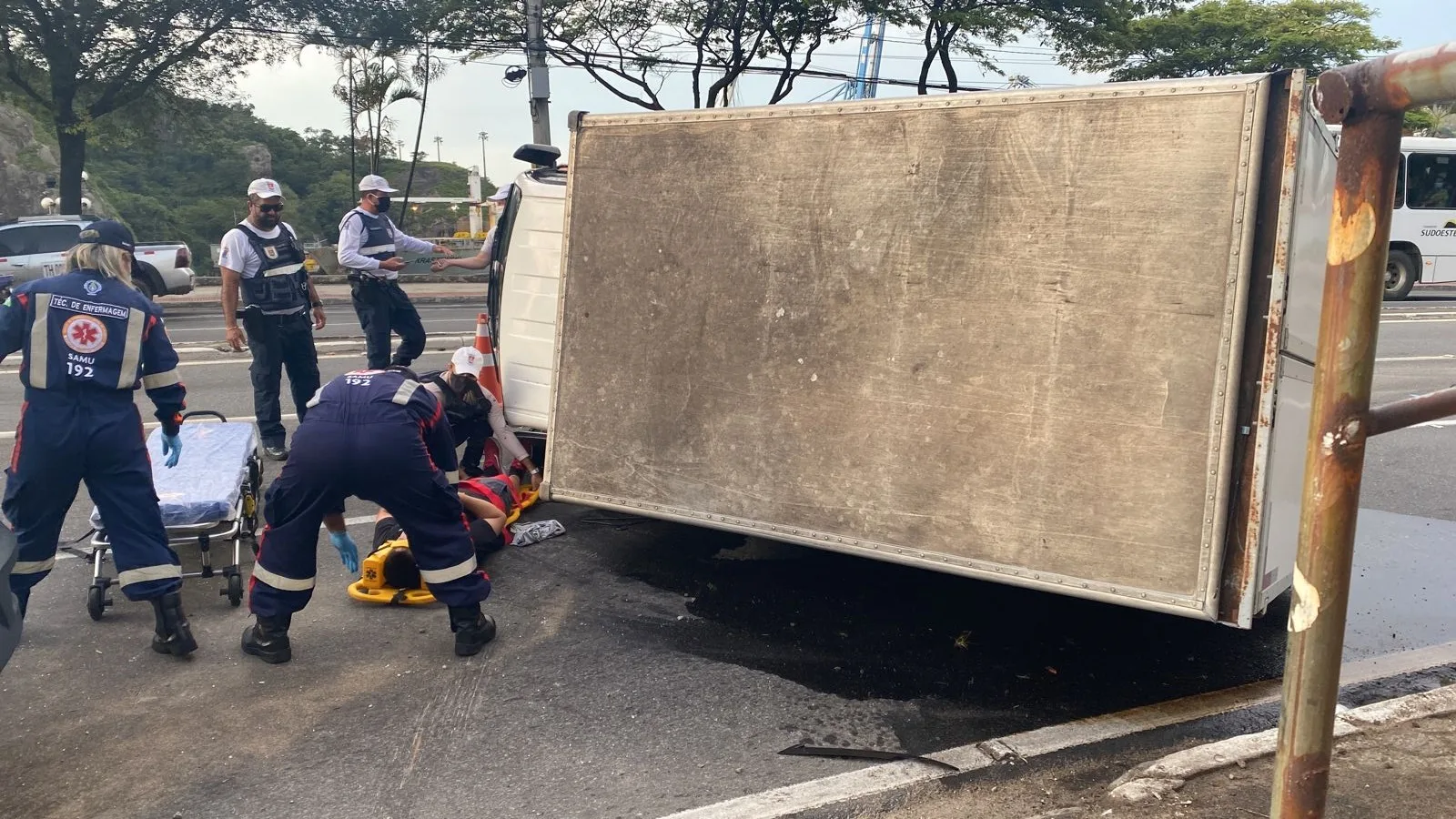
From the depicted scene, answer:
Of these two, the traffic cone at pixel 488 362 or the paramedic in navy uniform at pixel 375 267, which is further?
the paramedic in navy uniform at pixel 375 267

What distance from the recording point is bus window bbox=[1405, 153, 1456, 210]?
18.5 metres

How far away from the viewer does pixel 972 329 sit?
11.9 feet

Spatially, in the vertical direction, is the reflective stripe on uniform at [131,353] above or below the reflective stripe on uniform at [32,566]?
above

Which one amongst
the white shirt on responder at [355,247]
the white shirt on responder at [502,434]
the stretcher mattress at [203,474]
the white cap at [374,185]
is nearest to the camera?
the stretcher mattress at [203,474]

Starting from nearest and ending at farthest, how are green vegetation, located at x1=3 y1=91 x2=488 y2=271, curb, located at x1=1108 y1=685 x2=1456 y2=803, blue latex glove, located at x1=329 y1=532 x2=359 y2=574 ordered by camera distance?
1. curb, located at x1=1108 y1=685 x2=1456 y2=803
2. blue latex glove, located at x1=329 y1=532 x2=359 y2=574
3. green vegetation, located at x1=3 y1=91 x2=488 y2=271

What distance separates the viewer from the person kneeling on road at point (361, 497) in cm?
405

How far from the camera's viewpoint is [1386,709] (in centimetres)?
362

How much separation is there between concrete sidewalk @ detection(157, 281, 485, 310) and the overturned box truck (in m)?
15.8

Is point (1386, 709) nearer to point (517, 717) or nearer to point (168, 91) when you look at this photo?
point (517, 717)

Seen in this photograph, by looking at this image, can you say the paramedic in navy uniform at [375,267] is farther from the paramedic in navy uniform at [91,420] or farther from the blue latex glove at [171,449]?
the paramedic in navy uniform at [91,420]

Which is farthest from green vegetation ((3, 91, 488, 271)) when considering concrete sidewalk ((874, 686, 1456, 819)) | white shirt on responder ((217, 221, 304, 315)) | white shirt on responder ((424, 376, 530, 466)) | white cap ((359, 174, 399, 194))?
concrete sidewalk ((874, 686, 1456, 819))

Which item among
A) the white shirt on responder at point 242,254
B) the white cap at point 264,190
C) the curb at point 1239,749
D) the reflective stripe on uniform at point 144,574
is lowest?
the curb at point 1239,749

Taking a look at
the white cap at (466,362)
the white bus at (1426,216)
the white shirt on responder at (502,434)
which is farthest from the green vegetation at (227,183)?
the white cap at (466,362)

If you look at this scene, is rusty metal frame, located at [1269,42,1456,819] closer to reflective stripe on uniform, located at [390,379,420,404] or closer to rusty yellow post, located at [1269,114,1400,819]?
rusty yellow post, located at [1269,114,1400,819]
